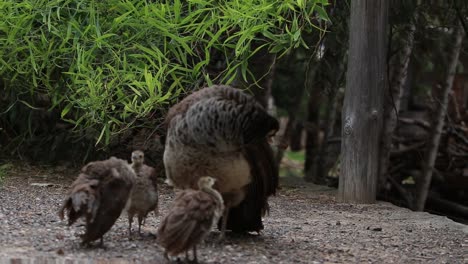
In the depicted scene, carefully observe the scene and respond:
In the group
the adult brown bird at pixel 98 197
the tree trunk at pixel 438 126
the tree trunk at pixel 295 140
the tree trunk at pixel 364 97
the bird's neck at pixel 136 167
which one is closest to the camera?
the adult brown bird at pixel 98 197

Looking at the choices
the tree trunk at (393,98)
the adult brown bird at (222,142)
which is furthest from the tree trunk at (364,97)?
the adult brown bird at (222,142)

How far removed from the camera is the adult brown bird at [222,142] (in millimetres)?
5082

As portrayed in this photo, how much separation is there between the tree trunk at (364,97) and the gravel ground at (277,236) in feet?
0.94

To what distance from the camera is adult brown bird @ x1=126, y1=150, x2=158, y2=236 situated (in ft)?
17.3

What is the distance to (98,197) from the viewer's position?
187 inches

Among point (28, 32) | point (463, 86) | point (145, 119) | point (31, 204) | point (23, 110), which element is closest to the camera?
point (31, 204)

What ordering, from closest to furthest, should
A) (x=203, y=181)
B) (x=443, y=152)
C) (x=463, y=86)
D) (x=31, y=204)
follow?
(x=203, y=181) < (x=31, y=204) < (x=443, y=152) < (x=463, y=86)

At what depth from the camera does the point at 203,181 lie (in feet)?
16.1

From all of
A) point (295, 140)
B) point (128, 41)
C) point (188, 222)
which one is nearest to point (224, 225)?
point (188, 222)

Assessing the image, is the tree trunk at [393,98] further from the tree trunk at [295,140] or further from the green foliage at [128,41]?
the tree trunk at [295,140]

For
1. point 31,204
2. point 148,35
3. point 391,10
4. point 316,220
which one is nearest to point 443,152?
point 391,10

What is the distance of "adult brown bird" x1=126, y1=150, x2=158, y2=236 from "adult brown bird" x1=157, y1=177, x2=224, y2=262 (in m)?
0.53

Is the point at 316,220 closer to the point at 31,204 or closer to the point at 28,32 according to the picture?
the point at 31,204

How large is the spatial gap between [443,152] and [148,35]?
543 centimetres
